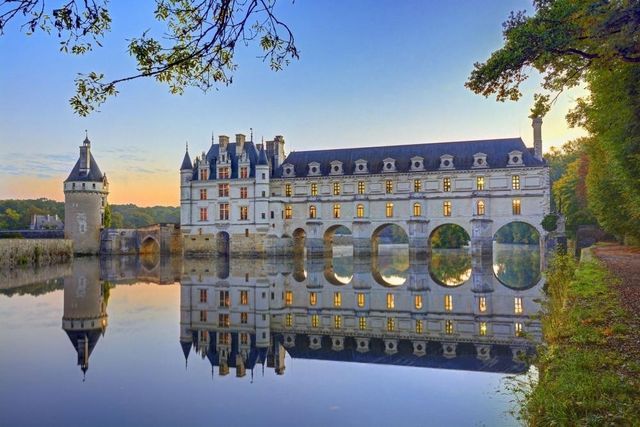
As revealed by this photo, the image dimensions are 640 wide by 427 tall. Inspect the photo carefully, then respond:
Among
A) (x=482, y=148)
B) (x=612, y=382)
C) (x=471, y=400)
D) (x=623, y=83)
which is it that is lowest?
(x=471, y=400)

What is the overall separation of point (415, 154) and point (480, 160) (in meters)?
4.95

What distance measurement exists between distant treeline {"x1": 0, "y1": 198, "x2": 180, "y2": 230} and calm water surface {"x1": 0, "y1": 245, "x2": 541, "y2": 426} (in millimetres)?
49932

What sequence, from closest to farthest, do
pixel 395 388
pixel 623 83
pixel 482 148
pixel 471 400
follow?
pixel 471 400 → pixel 395 388 → pixel 623 83 → pixel 482 148

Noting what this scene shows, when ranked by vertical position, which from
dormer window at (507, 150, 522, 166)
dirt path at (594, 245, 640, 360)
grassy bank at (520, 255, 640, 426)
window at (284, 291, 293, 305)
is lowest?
→ window at (284, 291, 293, 305)

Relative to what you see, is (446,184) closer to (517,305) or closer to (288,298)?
(288,298)

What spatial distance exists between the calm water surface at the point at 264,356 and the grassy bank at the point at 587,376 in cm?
82

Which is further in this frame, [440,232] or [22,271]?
[440,232]

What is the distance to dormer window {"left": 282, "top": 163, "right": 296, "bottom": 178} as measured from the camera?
137 ft

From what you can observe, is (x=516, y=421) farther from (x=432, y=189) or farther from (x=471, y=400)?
(x=432, y=189)

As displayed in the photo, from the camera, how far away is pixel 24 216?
7331cm

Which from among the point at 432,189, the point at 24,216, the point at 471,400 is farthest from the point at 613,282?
the point at 24,216

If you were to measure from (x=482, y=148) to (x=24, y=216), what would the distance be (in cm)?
6399

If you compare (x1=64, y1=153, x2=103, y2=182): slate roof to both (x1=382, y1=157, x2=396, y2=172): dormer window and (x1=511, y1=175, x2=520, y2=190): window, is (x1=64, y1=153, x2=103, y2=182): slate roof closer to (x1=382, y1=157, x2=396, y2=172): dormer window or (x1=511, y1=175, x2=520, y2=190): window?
(x1=382, y1=157, x2=396, y2=172): dormer window

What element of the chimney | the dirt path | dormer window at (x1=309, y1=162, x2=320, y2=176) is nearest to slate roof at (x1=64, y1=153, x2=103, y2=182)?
dormer window at (x1=309, y1=162, x2=320, y2=176)
